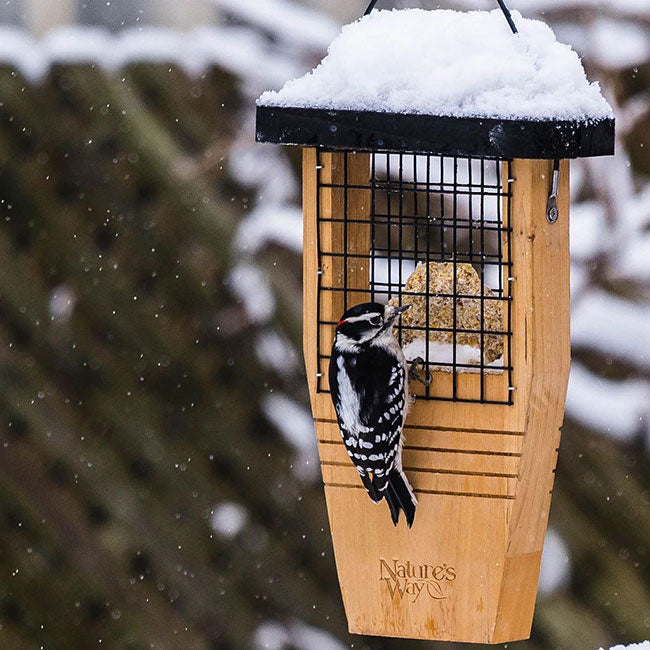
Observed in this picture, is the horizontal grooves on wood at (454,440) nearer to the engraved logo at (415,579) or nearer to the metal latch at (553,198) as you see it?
the engraved logo at (415,579)

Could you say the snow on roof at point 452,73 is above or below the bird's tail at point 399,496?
above

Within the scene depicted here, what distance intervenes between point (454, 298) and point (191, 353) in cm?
121

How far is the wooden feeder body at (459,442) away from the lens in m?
1.84

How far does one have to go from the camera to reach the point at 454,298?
203 cm

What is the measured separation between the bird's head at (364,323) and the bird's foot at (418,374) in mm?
111

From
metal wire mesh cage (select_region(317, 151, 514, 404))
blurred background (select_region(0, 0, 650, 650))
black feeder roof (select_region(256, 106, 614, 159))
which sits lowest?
blurred background (select_region(0, 0, 650, 650))

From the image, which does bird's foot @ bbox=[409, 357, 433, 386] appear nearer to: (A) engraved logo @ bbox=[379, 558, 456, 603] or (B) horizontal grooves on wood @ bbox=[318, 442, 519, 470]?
(B) horizontal grooves on wood @ bbox=[318, 442, 519, 470]

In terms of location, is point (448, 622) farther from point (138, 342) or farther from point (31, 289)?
point (31, 289)

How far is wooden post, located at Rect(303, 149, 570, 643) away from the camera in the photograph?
184cm

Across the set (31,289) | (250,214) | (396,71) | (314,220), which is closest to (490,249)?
(250,214)

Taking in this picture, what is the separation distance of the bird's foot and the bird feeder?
2cm

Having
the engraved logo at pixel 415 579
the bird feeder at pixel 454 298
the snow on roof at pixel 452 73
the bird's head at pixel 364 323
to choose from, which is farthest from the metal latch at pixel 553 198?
the engraved logo at pixel 415 579

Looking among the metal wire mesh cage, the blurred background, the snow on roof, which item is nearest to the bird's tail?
the metal wire mesh cage

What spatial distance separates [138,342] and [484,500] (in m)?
1.43
